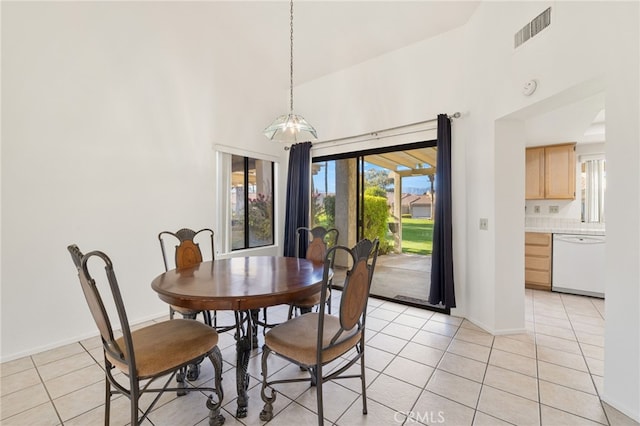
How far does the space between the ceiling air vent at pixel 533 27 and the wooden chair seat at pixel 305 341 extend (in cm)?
274

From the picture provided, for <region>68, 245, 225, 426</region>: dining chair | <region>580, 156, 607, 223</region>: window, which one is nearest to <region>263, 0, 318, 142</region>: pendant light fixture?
<region>68, 245, 225, 426</region>: dining chair

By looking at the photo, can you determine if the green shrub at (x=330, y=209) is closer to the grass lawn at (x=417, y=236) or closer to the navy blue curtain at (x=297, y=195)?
the navy blue curtain at (x=297, y=195)

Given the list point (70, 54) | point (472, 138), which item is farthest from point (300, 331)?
point (70, 54)

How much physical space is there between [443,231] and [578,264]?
7.75ft

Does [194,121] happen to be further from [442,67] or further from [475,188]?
[475,188]

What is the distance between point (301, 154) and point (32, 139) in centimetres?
297

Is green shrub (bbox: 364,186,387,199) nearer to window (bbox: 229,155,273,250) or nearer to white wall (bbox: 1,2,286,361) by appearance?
window (bbox: 229,155,273,250)

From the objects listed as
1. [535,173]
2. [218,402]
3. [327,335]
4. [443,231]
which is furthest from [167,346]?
[535,173]

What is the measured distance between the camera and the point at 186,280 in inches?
69.6

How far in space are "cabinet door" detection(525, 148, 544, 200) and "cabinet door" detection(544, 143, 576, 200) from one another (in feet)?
0.16

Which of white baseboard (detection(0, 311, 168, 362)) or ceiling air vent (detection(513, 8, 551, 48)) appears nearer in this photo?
ceiling air vent (detection(513, 8, 551, 48))


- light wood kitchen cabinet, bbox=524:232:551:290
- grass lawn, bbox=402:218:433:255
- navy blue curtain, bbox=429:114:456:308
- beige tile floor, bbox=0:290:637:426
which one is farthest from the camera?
light wood kitchen cabinet, bbox=524:232:551:290

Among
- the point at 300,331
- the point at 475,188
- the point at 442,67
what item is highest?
the point at 442,67

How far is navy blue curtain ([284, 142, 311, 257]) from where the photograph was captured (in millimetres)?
4234
